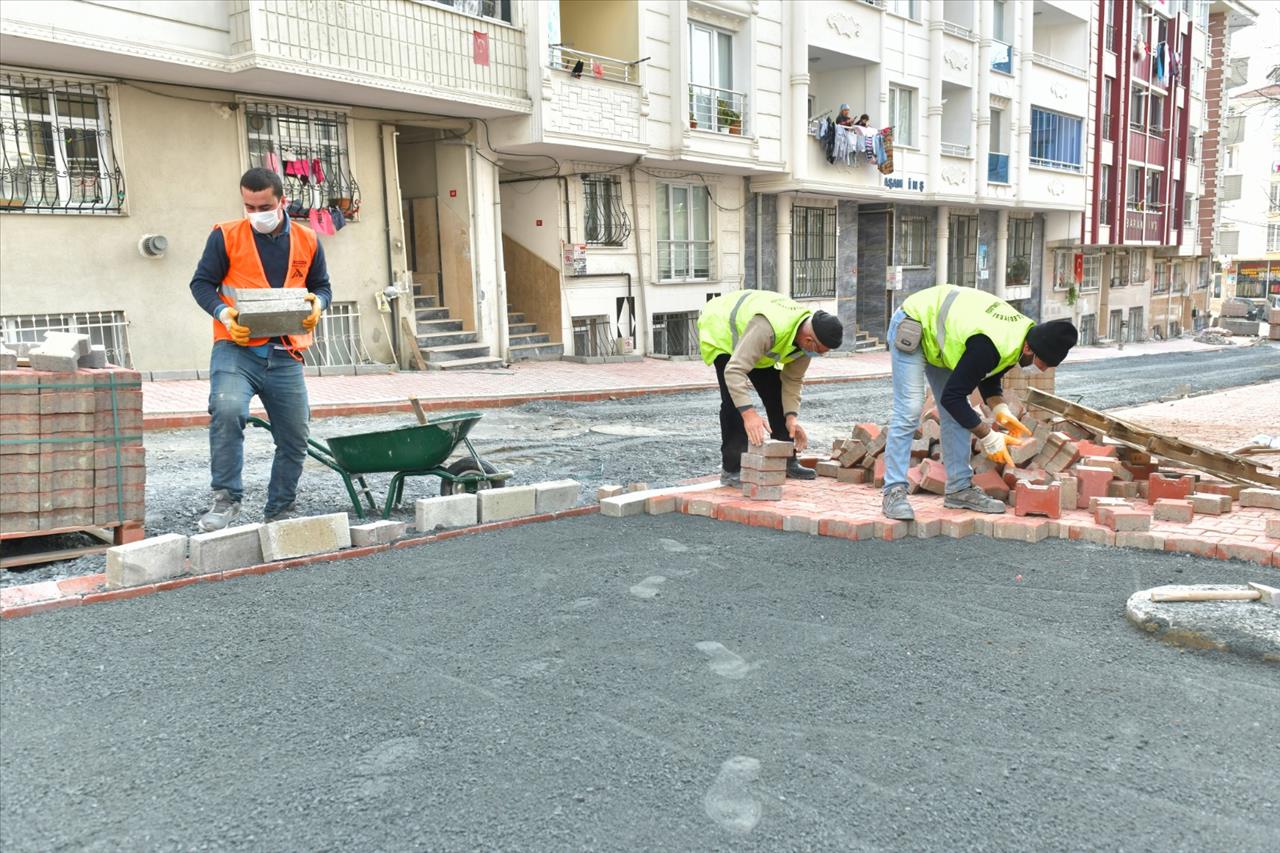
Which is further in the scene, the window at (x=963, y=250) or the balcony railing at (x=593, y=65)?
the window at (x=963, y=250)

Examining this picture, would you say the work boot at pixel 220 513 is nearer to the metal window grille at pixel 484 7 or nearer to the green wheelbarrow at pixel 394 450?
the green wheelbarrow at pixel 394 450

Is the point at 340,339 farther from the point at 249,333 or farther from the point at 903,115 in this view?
the point at 903,115

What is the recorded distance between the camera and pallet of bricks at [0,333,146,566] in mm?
4715

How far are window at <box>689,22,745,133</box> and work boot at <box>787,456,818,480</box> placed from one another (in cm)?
1313

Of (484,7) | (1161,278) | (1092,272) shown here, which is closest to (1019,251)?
(1092,272)

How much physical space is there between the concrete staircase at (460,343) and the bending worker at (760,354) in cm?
953

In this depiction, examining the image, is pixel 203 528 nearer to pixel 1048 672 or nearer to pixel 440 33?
pixel 1048 672

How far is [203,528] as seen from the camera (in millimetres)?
5430

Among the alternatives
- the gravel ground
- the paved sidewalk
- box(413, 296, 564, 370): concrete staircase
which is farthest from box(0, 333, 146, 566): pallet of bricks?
box(413, 296, 564, 370): concrete staircase

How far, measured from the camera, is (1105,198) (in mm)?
33938

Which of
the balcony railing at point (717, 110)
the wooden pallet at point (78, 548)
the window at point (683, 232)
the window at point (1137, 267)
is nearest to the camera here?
the wooden pallet at point (78, 548)

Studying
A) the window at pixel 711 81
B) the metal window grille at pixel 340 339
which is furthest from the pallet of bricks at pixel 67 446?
the window at pixel 711 81

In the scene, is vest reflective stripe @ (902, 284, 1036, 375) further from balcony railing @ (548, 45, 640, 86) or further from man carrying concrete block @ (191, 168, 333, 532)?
balcony railing @ (548, 45, 640, 86)

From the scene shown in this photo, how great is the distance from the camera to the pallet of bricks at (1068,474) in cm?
572
